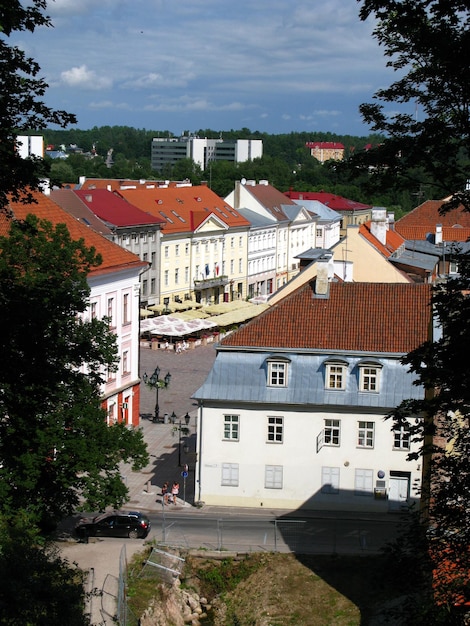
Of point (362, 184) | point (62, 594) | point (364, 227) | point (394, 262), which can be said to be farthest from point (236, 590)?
point (364, 227)

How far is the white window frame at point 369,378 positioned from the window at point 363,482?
8.64ft

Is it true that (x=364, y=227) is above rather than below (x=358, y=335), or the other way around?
above

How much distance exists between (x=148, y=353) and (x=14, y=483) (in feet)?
126

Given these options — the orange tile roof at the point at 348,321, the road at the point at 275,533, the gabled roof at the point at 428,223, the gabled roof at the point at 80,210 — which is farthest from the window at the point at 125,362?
the gabled roof at the point at 428,223

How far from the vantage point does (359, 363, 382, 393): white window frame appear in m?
32.5

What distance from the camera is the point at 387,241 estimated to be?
216 feet

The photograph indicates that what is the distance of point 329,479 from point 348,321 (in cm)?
530

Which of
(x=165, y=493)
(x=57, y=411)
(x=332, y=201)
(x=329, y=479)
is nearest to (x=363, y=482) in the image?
(x=329, y=479)

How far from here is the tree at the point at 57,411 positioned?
75.3ft

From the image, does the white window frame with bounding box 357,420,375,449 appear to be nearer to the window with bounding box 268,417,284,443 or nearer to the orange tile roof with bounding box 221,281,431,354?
the orange tile roof with bounding box 221,281,431,354

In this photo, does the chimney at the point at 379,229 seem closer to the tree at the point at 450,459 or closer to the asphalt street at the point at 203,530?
the asphalt street at the point at 203,530

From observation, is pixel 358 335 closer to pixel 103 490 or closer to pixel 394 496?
pixel 394 496

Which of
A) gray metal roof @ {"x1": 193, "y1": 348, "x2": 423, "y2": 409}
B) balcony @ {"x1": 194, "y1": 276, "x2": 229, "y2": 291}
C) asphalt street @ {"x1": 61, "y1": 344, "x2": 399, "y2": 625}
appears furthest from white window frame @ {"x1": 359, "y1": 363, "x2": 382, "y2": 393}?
balcony @ {"x1": 194, "y1": 276, "x2": 229, "y2": 291}

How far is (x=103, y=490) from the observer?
26.8m
